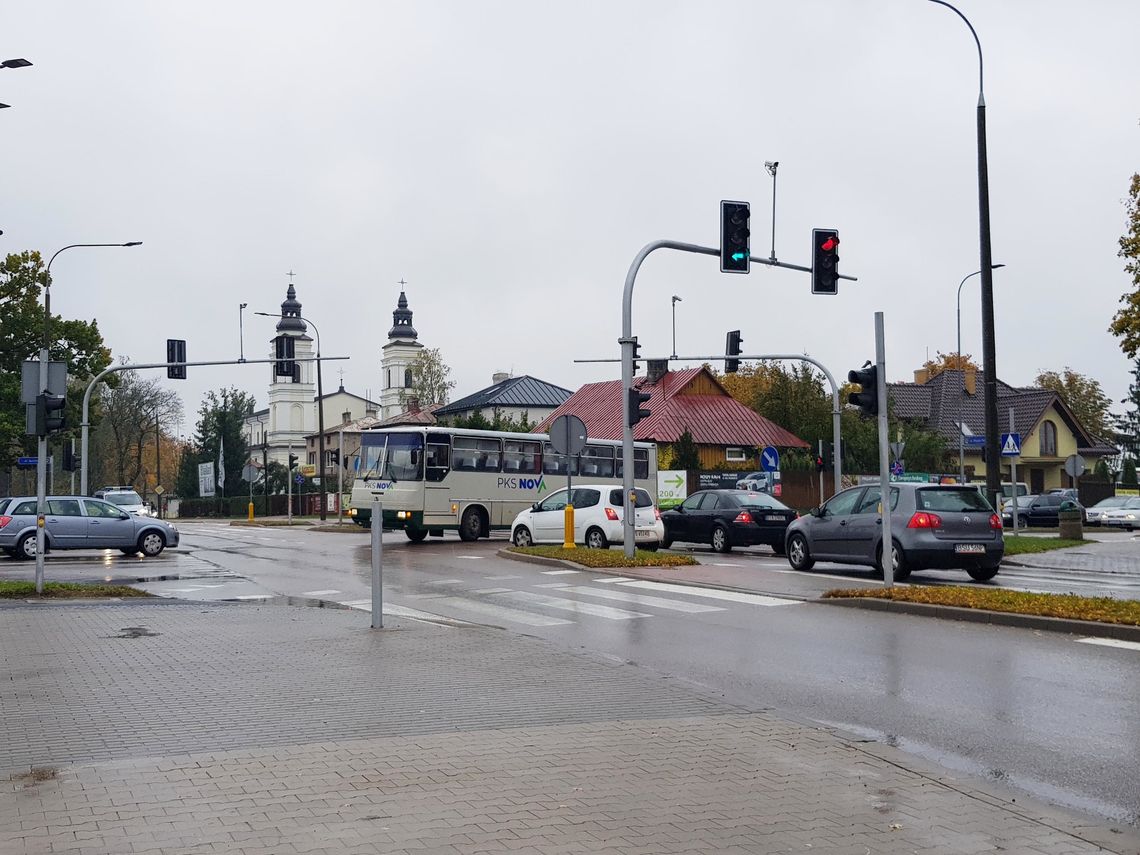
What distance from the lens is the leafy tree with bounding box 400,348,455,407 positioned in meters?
108

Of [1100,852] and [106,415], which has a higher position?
[106,415]

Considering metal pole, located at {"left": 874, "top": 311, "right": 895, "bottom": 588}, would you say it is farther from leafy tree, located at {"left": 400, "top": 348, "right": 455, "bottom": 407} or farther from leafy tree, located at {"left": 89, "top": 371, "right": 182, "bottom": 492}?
leafy tree, located at {"left": 400, "top": 348, "right": 455, "bottom": 407}

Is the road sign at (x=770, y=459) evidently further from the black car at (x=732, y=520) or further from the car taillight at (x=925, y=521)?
the car taillight at (x=925, y=521)

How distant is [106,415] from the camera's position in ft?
287

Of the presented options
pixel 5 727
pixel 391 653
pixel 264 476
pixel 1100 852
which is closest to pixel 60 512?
pixel 391 653

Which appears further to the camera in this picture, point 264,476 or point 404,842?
point 264,476

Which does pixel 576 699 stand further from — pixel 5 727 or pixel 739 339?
pixel 739 339

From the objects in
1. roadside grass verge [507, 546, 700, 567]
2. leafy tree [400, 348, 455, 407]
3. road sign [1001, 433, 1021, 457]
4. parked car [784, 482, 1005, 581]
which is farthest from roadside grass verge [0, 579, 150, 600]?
leafy tree [400, 348, 455, 407]

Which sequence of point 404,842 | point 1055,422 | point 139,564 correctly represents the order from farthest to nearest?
point 1055,422, point 139,564, point 404,842

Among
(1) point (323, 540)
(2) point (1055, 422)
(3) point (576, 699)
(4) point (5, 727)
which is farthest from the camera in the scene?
(2) point (1055, 422)

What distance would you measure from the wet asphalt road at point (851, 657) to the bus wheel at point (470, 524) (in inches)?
477

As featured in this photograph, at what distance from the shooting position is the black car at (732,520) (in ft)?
92.1

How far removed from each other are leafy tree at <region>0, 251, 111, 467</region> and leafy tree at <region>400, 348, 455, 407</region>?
174 ft

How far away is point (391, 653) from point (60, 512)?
18.3 meters
